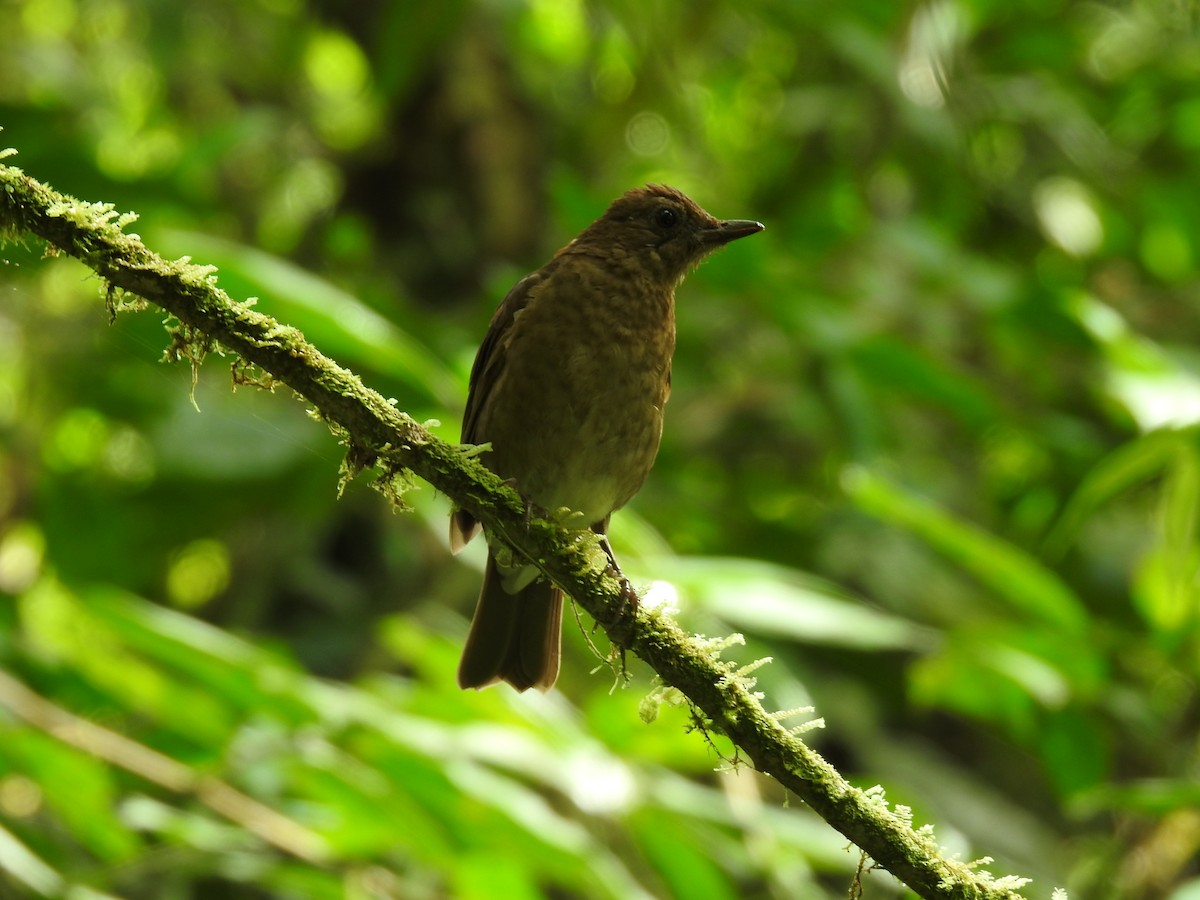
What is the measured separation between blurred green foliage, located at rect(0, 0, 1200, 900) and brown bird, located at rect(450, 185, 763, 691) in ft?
0.74

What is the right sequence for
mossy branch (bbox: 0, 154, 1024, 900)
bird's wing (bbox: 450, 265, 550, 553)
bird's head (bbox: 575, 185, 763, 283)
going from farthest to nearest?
bird's head (bbox: 575, 185, 763, 283), bird's wing (bbox: 450, 265, 550, 553), mossy branch (bbox: 0, 154, 1024, 900)

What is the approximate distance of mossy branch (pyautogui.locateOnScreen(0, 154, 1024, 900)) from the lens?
166cm

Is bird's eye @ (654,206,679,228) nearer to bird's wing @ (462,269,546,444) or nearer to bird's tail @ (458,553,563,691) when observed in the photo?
bird's wing @ (462,269,546,444)

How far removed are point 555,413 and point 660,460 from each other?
1704mm

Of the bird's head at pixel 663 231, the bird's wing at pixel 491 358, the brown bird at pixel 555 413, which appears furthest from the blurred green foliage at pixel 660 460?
the bird's head at pixel 663 231

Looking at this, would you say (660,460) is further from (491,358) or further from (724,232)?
(491,358)

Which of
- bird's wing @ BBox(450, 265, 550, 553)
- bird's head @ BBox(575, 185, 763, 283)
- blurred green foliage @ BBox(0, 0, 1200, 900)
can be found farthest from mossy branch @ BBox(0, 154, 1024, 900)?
bird's head @ BBox(575, 185, 763, 283)

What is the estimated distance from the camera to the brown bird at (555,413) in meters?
3.00

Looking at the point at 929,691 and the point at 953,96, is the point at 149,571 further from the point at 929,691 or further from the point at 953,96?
the point at 953,96

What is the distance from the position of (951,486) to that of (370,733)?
3.22 m

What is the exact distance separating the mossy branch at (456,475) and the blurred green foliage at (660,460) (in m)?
0.13

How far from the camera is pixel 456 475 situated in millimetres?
1874

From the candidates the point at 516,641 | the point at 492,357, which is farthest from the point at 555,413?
the point at 516,641

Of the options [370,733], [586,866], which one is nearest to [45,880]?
[370,733]
